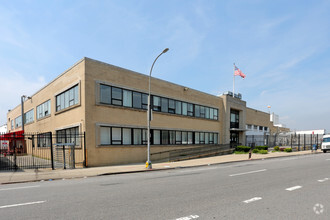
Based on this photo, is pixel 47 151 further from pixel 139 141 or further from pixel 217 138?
pixel 217 138

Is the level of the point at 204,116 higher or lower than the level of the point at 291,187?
higher

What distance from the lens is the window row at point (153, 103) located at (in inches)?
711

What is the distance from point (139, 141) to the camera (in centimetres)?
2006

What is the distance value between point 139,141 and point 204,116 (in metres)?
11.8

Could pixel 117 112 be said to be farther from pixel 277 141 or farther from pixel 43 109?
pixel 277 141

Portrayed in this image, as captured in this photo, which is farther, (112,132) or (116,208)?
(112,132)

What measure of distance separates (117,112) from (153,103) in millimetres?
4630

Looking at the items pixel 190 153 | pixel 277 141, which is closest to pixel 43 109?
pixel 190 153

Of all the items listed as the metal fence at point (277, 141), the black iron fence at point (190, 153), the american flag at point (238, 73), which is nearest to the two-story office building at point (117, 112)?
the black iron fence at point (190, 153)

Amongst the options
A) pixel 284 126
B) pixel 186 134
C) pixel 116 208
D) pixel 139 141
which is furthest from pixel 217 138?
pixel 284 126

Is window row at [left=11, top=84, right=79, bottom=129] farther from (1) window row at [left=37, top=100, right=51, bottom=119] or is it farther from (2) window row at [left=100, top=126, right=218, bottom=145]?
(2) window row at [left=100, top=126, right=218, bottom=145]

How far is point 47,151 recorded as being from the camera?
2292 cm

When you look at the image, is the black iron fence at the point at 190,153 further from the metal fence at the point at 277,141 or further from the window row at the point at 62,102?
the metal fence at the point at 277,141

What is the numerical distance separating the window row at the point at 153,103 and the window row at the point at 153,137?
2.28 metres
